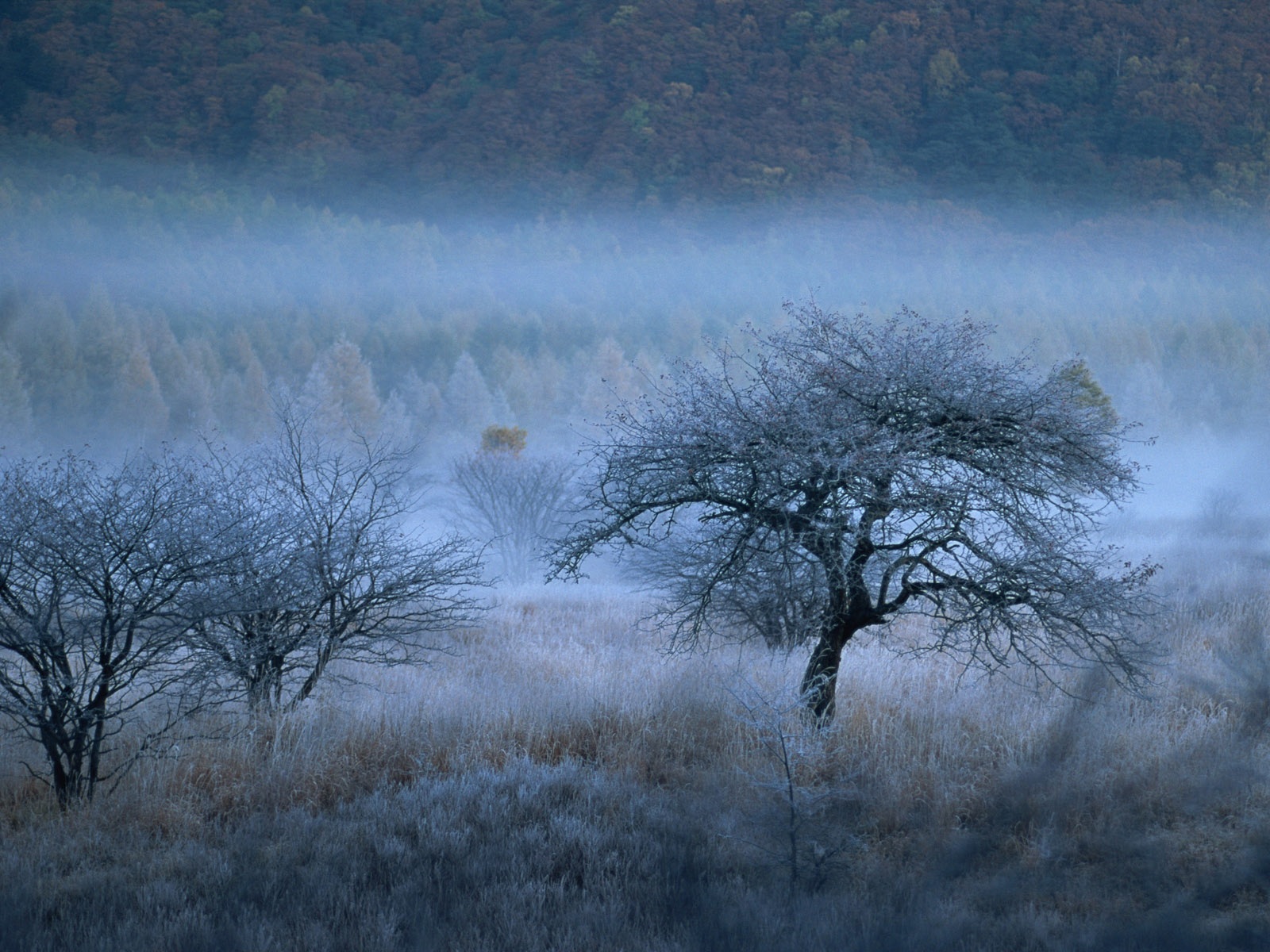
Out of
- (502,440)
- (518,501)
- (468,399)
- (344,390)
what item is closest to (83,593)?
(518,501)

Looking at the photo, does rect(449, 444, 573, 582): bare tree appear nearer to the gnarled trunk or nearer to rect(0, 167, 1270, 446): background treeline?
rect(0, 167, 1270, 446): background treeline

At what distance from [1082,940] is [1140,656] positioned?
3.10 meters

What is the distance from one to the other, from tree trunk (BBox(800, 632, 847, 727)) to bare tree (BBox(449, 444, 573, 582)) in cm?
1942

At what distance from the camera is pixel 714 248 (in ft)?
498

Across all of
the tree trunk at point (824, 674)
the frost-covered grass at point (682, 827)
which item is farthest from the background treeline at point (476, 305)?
the frost-covered grass at point (682, 827)

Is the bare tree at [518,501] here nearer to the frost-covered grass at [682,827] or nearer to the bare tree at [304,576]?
the bare tree at [304,576]

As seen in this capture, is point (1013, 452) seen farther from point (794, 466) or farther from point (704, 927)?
point (704, 927)

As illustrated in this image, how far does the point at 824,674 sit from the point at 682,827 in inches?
74.5

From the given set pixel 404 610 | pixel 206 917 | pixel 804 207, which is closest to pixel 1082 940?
pixel 206 917

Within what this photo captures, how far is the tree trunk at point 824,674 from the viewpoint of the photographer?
22.0 ft

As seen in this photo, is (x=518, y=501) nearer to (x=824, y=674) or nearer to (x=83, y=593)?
(x=824, y=674)

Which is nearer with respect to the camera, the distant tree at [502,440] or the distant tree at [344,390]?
the distant tree at [502,440]

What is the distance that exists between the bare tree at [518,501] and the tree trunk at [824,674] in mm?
19417

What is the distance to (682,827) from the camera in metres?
5.25
